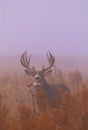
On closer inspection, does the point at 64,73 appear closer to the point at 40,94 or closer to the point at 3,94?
the point at 40,94

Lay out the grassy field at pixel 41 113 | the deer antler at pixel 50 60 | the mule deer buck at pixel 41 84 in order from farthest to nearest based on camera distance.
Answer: the deer antler at pixel 50 60, the mule deer buck at pixel 41 84, the grassy field at pixel 41 113

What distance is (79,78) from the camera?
350cm

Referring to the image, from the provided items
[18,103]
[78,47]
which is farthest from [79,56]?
[18,103]

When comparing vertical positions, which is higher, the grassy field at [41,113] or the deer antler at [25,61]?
the deer antler at [25,61]

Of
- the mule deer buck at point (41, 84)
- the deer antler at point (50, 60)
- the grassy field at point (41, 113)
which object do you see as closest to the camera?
the grassy field at point (41, 113)

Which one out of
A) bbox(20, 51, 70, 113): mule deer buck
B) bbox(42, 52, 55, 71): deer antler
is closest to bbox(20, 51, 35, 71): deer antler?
bbox(20, 51, 70, 113): mule deer buck

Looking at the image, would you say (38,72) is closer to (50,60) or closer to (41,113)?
(50,60)

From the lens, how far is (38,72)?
3527 millimetres

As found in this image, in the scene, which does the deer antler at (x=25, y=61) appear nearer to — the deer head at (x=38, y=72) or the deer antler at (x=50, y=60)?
the deer head at (x=38, y=72)

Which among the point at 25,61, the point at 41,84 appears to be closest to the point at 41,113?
the point at 41,84

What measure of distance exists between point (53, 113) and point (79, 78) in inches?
19.6

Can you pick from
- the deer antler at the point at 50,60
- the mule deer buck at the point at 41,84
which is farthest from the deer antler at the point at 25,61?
the deer antler at the point at 50,60

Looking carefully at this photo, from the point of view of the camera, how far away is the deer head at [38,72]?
3502 millimetres

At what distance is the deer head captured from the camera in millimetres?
3502
